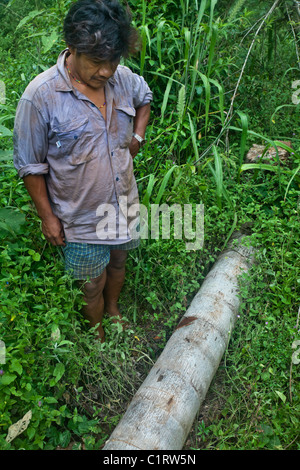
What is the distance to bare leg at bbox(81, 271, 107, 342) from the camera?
2.45 meters

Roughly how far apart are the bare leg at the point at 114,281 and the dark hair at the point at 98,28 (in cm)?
117

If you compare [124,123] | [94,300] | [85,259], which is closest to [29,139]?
[124,123]

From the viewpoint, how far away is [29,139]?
6.44 feet

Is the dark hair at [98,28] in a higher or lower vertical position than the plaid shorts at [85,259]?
higher

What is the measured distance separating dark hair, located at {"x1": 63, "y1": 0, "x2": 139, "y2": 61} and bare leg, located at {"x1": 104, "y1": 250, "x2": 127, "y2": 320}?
1.17 meters

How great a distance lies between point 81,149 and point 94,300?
903 mm

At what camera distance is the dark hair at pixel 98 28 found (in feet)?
6.05

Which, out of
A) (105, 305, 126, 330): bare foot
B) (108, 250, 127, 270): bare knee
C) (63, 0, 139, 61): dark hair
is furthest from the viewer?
(105, 305, 126, 330): bare foot

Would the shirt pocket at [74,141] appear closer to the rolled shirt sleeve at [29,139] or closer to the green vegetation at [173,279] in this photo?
the rolled shirt sleeve at [29,139]

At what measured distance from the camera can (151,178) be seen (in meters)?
2.88

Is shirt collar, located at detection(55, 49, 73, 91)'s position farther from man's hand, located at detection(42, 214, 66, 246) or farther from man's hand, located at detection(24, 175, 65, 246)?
man's hand, located at detection(42, 214, 66, 246)

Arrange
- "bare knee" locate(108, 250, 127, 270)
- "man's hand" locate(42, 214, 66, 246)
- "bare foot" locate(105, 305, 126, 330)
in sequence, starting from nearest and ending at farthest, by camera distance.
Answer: "man's hand" locate(42, 214, 66, 246) < "bare knee" locate(108, 250, 127, 270) < "bare foot" locate(105, 305, 126, 330)

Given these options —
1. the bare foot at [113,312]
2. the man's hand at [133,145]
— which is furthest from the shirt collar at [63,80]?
the bare foot at [113,312]

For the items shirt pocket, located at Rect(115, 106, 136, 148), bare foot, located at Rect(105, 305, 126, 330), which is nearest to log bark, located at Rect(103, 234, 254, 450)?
bare foot, located at Rect(105, 305, 126, 330)
